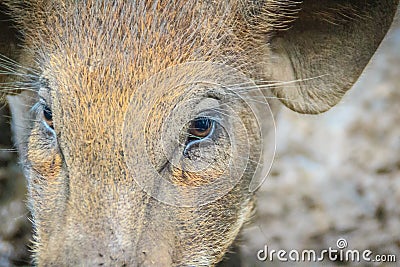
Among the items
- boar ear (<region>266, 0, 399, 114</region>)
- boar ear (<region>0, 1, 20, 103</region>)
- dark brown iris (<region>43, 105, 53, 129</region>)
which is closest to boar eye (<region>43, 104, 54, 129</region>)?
dark brown iris (<region>43, 105, 53, 129</region>)

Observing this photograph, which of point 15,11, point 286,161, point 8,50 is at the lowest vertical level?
point 286,161

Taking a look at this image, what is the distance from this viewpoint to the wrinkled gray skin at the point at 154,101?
2113 mm

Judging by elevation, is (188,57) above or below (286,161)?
above

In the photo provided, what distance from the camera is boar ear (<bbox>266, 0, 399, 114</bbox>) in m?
2.52

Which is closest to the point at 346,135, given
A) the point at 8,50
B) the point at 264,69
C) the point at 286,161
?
the point at 286,161

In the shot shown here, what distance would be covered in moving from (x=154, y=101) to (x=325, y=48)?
2.51 feet

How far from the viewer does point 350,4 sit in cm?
250

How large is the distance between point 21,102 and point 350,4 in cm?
123

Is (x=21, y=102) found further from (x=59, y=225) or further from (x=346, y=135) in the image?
(x=346, y=135)
